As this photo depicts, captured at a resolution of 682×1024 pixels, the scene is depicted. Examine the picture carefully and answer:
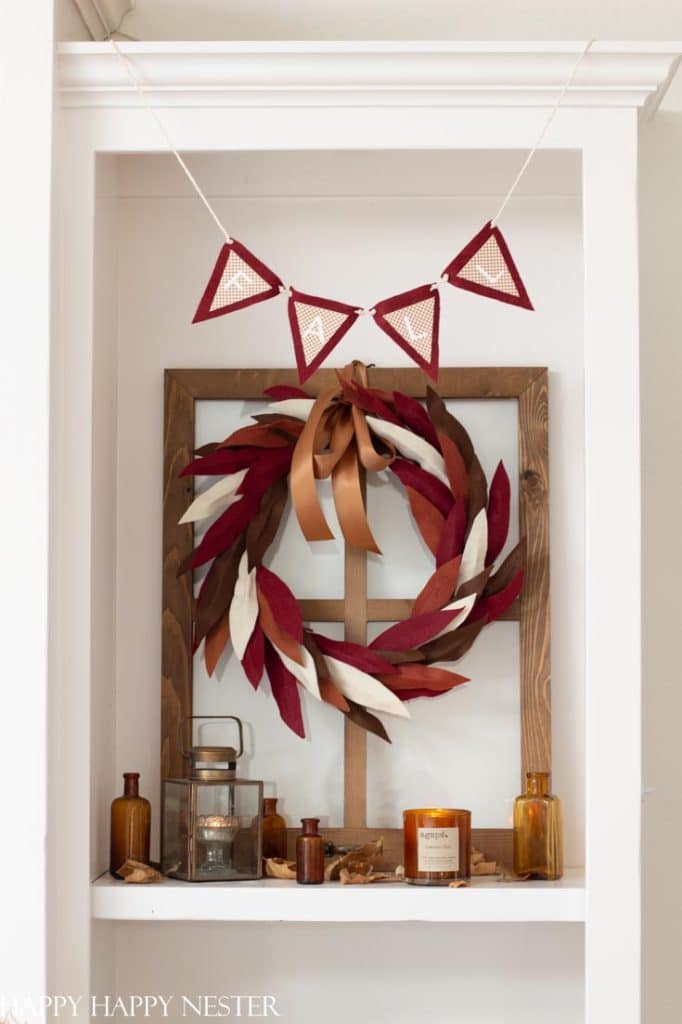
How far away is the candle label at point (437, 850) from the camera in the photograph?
167 centimetres

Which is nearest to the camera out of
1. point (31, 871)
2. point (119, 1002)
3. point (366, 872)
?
point (31, 871)

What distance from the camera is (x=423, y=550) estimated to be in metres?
1.89

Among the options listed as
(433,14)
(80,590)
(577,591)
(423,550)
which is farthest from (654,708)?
(433,14)

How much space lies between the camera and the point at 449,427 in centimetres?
185

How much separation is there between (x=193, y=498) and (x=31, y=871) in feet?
1.97

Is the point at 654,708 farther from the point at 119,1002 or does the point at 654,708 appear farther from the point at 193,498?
the point at 119,1002

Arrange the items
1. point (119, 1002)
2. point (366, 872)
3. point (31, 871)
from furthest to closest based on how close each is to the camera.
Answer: point (119, 1002) < point (366, 872) < point (31, 871)

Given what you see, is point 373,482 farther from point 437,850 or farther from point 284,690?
point 437,850

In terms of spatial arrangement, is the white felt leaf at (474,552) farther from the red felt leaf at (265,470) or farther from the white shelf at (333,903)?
the white shelf at (333,903)

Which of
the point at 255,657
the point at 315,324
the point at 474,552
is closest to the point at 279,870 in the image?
the point at 255,657

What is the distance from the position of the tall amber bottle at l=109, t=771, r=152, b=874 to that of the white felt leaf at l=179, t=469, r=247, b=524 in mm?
382

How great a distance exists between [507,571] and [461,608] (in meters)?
0.10

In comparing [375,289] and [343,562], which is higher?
[375,289]

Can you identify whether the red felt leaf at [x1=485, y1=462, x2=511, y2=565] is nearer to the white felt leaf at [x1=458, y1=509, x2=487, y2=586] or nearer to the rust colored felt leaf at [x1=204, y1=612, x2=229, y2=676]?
the white felt leaf at [x1=458, y1=509, x2=487, y2=586]
